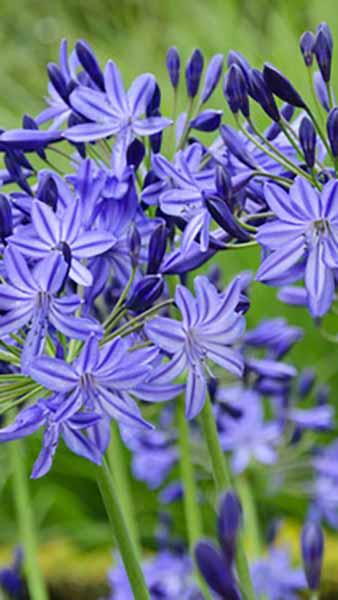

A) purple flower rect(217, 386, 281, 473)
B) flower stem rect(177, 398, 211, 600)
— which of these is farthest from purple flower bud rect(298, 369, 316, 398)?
flower stem rect(177, 398, 211, 600)

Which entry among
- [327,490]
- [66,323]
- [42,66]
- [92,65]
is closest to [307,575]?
[66,323]

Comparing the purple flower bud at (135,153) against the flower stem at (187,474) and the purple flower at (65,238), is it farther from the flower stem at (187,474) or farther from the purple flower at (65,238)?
the flower stem at (187,474)

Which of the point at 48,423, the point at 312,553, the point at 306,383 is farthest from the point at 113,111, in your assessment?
the point at 306,383

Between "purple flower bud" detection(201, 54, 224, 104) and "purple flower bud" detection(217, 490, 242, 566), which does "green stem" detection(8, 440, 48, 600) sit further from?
"purple flower bud" detection(217, 490, 242, 566)

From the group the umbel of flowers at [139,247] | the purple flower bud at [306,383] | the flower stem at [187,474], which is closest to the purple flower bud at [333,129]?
the umbel of flowers at [139,247]

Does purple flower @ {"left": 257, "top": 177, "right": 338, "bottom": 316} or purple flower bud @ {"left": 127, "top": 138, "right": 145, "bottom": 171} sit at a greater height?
purple flower bud @ {"left": 127, "top": 138, "right": 145, "bottom": 171}

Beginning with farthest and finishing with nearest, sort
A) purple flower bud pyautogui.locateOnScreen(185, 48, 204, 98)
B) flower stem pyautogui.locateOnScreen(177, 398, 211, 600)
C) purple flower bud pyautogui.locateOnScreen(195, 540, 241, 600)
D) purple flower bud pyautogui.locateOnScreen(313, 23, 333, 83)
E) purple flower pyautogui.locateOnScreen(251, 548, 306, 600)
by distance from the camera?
1. purple flower pyautogui.locateOnScreen(251, 548, 306, 600)
2. flower stem pyautogui.locateOnScreen(177, 398, 211, 600)
3. purple flower bud pyautogui.locateOnScreen(185, 48, 204, 98)
4. purple flower bud pyautogui.locateOnScreen(313, 23, 333, 83)
5. purple flower bud pyautogui.locateOnScreen(195, 540, 241, 600)
